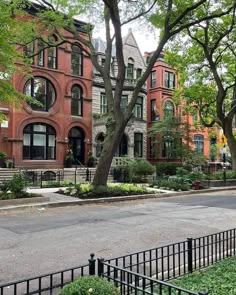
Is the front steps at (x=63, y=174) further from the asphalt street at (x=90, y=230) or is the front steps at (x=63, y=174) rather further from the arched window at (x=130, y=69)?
the arched window at (x=130, y=69)

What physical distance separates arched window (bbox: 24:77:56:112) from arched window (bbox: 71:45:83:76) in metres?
3.22

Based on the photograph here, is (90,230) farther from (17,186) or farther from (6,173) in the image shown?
(6,173)

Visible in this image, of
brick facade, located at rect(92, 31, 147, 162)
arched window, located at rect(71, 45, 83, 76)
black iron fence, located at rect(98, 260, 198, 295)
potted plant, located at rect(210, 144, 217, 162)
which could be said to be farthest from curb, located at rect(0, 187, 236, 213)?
potted plant, located at rect(210, 144, 217, 162)

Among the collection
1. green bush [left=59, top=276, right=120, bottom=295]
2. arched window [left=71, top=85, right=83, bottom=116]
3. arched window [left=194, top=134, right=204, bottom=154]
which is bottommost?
green bush [left=59, top=276, right=120, bottom=295]

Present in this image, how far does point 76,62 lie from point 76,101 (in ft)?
12.3

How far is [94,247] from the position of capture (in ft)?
27.3

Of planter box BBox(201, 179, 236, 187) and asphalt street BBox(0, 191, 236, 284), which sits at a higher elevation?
planter box BBox(201, 179, 236, 187)

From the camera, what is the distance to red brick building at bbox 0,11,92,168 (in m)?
29.2

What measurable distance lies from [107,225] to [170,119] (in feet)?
78.0

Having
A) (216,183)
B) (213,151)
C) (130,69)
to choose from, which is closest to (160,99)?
(130,69)

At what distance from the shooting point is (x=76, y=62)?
34.1m

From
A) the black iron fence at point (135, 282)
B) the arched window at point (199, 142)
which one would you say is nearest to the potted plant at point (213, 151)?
the arched window at point (199, 142)

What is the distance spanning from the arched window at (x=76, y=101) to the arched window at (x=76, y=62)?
1.41 metres

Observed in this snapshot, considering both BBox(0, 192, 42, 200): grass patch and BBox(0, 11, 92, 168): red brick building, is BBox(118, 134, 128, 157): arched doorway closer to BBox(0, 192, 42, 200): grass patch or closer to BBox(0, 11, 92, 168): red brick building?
BBox(0, 11, 92, 168): red brick building
